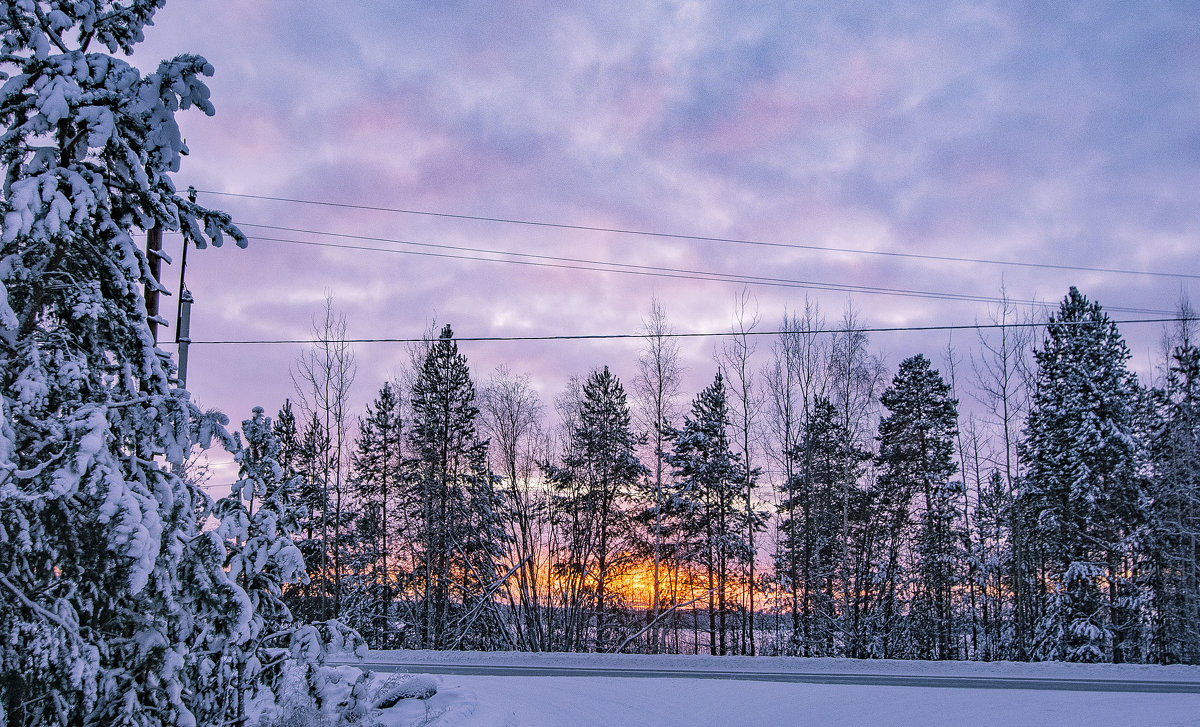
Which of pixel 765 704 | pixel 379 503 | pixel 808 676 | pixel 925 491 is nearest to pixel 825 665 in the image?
pixel 808 676

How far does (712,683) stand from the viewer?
42.4ft

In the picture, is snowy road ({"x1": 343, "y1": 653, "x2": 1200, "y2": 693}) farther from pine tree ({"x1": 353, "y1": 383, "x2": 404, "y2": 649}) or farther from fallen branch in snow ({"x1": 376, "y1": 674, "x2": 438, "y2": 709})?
pine tree ({"x1": 353, "y1": 383, "x2": 404, "y2": 649})

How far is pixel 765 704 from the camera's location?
1107 centimetres

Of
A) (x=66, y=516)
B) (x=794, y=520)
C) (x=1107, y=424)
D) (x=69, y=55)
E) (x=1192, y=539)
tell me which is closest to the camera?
(x=66, y=516)

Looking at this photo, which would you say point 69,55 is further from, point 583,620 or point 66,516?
point 583,620

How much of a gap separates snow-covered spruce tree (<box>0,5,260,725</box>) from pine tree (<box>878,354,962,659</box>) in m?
28.9

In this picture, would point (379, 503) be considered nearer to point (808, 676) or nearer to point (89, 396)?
point (808, 676)

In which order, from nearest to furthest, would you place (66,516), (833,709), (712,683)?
1. (66,516)
2. (833,709)
3. (712,683)

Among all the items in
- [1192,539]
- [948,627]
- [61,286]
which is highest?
[61,286]

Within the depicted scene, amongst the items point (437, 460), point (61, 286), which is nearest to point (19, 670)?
point (61, 286)

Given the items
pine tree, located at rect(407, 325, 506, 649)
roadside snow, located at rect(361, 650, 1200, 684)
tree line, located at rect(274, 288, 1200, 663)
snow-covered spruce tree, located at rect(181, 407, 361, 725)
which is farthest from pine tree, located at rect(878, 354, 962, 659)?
snow-covered spruce tree, located at rect(181, 407, 361, 725)

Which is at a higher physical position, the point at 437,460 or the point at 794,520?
the point at 437,460

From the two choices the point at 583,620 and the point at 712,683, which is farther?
the point at 583,620

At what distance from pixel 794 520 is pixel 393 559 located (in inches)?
679
